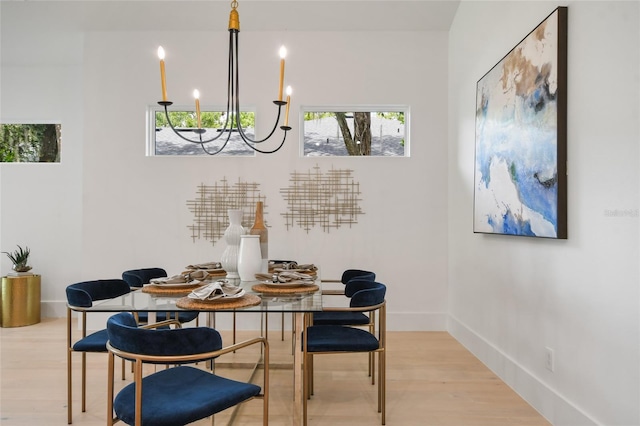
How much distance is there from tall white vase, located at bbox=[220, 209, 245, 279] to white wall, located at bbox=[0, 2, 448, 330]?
1.68 meters

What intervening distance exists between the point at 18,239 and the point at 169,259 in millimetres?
1980

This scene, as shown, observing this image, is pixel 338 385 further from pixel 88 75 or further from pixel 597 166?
pixel 88 75

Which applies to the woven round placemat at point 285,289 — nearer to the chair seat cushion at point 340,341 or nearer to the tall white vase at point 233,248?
the chair seat cushion at point 340,341

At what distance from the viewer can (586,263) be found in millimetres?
2193

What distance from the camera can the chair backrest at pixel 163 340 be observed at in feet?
5.08

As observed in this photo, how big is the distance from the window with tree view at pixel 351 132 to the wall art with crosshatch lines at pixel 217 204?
731mm

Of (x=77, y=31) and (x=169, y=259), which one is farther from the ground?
(x=77, y=31)

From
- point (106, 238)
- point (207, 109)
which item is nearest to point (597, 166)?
point (207, 109)

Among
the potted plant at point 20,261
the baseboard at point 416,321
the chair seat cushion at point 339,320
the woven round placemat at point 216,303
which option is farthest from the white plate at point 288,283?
the potted plant at point 20,261

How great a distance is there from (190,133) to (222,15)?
1.21m

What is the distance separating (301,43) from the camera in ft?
14.9

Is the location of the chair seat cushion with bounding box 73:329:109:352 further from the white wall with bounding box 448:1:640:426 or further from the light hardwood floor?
the white wall with bounding box 448:1:640:426

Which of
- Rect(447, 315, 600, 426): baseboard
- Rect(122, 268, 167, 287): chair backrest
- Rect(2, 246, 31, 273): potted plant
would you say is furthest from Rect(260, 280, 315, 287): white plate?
Rect(2, 246, 31, 273): potted plant

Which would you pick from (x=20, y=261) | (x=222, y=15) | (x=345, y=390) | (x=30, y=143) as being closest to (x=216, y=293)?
(x=345, y=390)
